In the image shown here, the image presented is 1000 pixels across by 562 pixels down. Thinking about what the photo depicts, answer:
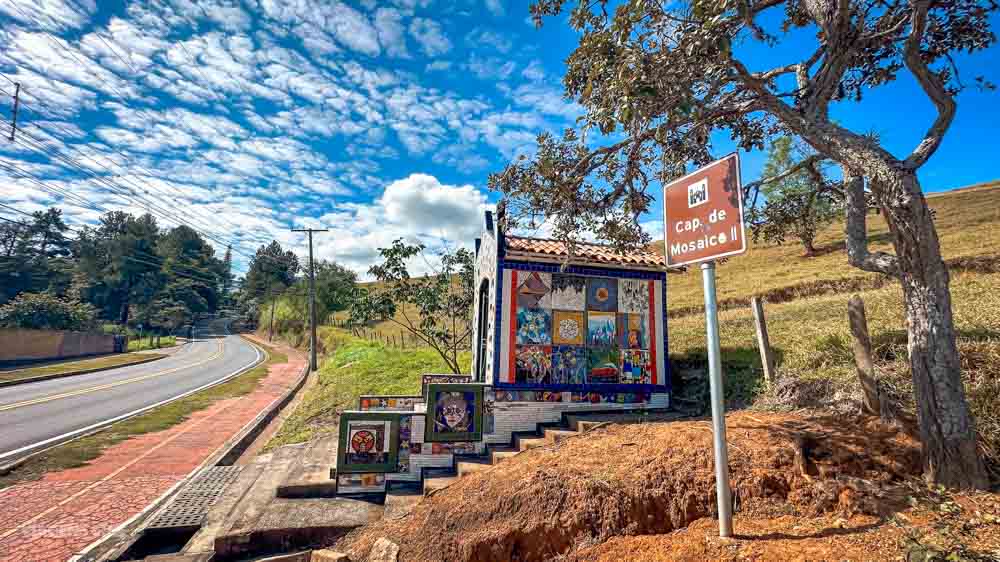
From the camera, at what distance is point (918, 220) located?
13.5 feet

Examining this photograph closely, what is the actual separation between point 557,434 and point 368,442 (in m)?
3.36

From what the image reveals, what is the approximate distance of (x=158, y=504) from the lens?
24.5 feet

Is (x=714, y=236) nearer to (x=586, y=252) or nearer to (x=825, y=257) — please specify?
(x=586, y=252)

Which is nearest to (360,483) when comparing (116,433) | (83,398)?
(116,433)

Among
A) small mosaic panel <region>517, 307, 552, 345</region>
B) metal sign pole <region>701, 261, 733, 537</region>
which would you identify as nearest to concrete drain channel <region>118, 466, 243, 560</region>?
small mosaic panel <region>517, 307, 552, 345</region>

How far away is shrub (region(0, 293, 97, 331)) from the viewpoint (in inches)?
1250

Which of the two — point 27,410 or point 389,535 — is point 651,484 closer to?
point 389,535

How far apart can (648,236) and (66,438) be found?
15.6 m

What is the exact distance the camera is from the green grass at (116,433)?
9.02 metres

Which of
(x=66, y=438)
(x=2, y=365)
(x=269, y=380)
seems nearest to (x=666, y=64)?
(x=66, y=438)

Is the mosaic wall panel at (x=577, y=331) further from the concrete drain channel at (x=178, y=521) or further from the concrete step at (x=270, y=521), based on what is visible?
the concrete drain channel at (x=178, y=521)

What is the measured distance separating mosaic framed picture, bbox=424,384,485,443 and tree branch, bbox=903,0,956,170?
682 cm

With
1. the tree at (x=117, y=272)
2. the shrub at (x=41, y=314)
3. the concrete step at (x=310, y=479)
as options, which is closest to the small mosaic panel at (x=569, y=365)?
the concrete step at (x=310, y=479)

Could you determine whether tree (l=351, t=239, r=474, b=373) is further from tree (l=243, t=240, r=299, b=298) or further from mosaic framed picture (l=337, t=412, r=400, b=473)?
tree (l=243, t=240, r=299, b=298)
